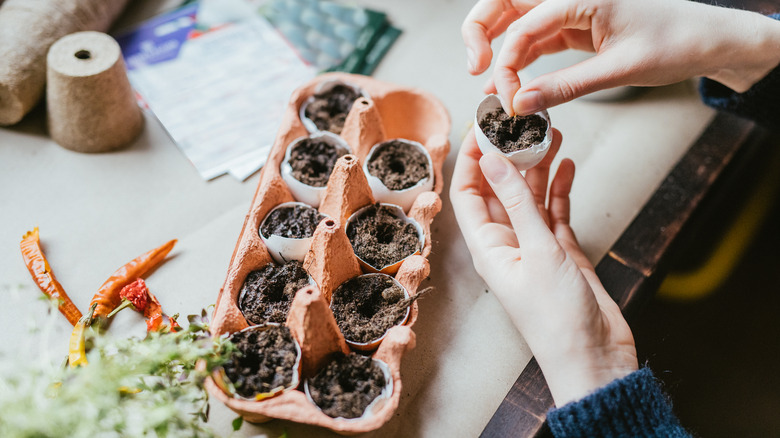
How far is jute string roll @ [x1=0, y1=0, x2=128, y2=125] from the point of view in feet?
3.39

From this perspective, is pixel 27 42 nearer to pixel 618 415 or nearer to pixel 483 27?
pixel 483 27

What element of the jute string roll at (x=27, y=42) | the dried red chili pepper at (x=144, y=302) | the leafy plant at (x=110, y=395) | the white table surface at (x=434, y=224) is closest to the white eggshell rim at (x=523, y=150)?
the white table surface at (x=434, y=224)

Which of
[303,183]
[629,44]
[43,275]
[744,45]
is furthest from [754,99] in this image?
[43,275]

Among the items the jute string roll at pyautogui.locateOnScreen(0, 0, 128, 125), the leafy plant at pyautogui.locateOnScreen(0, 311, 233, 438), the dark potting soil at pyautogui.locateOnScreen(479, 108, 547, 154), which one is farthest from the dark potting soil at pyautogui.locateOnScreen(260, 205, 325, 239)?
the jute string roll at pyautogui.locateOnScreen(0, 0, 128, 125)

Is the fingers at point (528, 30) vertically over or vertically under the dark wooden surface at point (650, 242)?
over

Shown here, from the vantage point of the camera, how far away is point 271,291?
834 mm

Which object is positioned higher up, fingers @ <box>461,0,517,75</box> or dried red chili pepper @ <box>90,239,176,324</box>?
fingers @ <box>461,0,517,75</box>

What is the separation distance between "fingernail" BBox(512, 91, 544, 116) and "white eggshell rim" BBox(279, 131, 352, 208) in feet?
1.12

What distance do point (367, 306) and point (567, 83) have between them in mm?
453

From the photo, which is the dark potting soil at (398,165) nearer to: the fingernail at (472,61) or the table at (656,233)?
the fingernail at (472,61)

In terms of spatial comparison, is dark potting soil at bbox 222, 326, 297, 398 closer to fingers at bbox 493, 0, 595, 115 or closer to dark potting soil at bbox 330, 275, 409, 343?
dark potting soil at bbox 330, 275, 409, 343

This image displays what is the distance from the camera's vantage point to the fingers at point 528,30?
0.84 meters

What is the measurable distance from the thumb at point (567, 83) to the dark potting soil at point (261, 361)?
48 centimetres

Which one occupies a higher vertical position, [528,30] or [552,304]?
[528,30]
